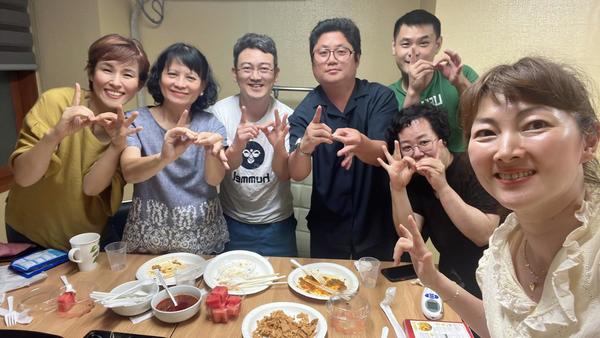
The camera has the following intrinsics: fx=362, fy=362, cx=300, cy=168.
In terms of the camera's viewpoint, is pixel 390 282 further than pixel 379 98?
No

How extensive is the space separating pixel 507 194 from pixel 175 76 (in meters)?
1.38

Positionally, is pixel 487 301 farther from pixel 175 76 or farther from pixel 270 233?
pixel 175 76

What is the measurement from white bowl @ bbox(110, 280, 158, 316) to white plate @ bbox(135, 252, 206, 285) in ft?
0.30

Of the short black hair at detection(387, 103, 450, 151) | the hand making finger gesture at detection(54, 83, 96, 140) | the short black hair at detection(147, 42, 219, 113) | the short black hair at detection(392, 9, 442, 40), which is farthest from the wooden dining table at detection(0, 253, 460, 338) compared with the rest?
the short black hair at detection(392, 9, 442, 40)

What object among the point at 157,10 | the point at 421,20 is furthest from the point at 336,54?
the point at 157,10

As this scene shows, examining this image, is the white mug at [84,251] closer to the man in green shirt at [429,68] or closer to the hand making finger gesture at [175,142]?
the hand making finger gesture at [175,142]

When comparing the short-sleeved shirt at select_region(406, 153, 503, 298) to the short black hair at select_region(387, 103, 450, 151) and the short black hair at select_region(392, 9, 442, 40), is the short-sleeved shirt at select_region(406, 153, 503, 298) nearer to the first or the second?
the short black hair at select_region(387, 103, 450, 151)

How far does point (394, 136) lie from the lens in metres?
1.68

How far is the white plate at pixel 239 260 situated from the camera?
1.33 meters

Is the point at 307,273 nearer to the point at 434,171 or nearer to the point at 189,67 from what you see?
the point at 434,171

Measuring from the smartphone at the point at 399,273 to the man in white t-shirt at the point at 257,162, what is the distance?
0.65m

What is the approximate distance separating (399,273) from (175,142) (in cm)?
104

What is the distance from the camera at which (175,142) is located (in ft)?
4.87

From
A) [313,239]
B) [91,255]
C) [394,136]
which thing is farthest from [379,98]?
[91,255]
